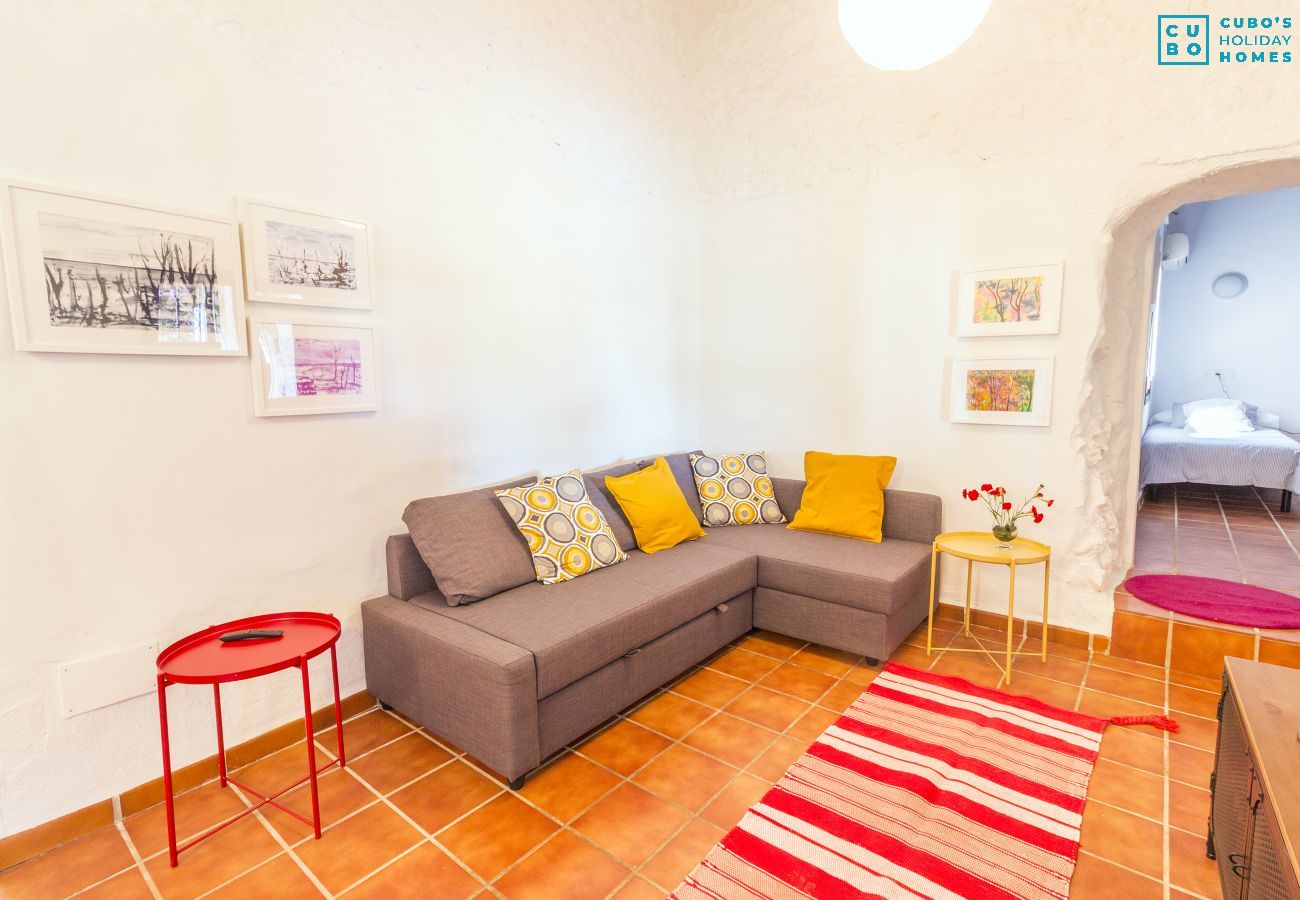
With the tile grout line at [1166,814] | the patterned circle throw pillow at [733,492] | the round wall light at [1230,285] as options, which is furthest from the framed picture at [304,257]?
the round wall light at [1230,285]

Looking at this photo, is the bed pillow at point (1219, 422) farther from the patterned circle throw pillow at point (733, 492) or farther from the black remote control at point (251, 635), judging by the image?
the black remote control at point (251, 635)

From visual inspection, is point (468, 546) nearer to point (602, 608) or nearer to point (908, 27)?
point (602, 608)

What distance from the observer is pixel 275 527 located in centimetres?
230

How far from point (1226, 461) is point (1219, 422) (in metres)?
1.10

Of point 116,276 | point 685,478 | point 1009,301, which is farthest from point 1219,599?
point 116,276

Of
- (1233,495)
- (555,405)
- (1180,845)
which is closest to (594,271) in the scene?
(555,405)

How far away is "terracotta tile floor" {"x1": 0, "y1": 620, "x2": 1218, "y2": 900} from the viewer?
1709 mm

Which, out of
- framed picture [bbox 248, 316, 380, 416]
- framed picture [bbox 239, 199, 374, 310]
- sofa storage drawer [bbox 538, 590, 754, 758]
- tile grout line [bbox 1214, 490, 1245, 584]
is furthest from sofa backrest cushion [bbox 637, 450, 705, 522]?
tile grout line [bbox 1214, 490, 1245, 584]

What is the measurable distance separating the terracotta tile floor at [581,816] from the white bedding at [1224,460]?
341cm

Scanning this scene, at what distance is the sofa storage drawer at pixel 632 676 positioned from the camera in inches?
85.1

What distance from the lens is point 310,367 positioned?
2355 millimetres

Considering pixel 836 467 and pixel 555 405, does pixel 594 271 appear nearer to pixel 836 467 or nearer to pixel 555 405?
pixel 555 405

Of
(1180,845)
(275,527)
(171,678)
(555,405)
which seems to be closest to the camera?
(171,678)

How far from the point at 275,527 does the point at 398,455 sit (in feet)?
1.77
